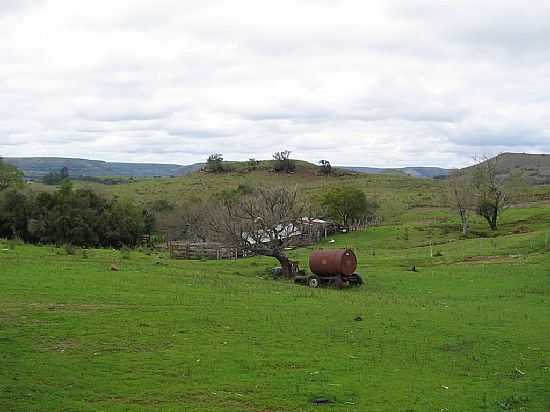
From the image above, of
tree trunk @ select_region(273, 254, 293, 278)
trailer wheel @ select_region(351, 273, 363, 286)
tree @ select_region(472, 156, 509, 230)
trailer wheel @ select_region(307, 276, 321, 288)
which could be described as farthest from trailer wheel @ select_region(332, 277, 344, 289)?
tree @ select_region(472, 156, 509, 230)

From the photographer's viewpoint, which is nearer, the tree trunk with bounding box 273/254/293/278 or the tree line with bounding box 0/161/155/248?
the tree trunk with bounding box 273/254/293/278

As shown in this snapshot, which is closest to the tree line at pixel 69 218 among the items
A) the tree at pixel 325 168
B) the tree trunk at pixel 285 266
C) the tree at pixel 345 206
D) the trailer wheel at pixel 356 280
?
the tree at pixel 345 206

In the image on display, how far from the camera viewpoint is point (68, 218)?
60.7 meters

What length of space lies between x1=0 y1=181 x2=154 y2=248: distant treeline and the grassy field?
2315 cm

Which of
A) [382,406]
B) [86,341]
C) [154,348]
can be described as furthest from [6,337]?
[382,406]

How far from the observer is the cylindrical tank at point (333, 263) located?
3678 cm

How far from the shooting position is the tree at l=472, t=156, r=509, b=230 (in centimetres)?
7538

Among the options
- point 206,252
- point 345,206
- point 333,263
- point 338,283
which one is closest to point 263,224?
point 333,263

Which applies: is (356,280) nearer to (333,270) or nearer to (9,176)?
(333,270)

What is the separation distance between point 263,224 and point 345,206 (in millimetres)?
40229

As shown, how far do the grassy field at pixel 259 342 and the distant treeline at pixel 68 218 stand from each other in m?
23.1

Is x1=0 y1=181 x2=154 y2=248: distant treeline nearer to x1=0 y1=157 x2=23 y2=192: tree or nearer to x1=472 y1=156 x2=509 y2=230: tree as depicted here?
x1=0 y1=157 x2=23 y2=192: tree

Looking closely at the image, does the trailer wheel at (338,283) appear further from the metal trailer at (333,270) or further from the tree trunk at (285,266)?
the tree trunk at (285,266)

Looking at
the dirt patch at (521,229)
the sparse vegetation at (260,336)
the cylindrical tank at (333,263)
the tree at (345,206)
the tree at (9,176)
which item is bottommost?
the sparse vegetation at (260,336)
